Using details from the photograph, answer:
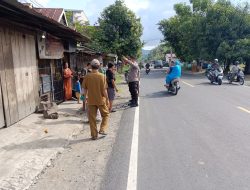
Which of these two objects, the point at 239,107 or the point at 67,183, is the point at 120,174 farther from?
the point at 239,107

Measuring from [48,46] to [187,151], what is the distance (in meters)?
7.76

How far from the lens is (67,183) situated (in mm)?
4805

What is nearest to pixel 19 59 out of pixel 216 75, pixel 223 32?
pixel 216 75

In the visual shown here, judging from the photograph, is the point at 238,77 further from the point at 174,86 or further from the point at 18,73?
the point at 18,73

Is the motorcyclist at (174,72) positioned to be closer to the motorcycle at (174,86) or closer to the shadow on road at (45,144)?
the motorcycle at (174,86)

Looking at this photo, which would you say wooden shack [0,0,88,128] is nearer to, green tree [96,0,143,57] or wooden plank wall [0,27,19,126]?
wooden plank wall [0,27,19,126]

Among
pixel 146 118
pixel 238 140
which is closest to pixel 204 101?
pixel 146 118

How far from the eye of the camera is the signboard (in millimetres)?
11289

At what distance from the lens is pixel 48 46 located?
12039 mm

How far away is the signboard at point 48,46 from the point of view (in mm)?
11289

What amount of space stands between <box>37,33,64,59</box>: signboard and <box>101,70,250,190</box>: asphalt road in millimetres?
3858

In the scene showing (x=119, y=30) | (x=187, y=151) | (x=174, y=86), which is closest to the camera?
(x=187, y=151)

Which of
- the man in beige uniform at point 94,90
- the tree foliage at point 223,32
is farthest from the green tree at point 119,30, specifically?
the man in beige uniform at point 94,90

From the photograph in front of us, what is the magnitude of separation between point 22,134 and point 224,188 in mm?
5122
